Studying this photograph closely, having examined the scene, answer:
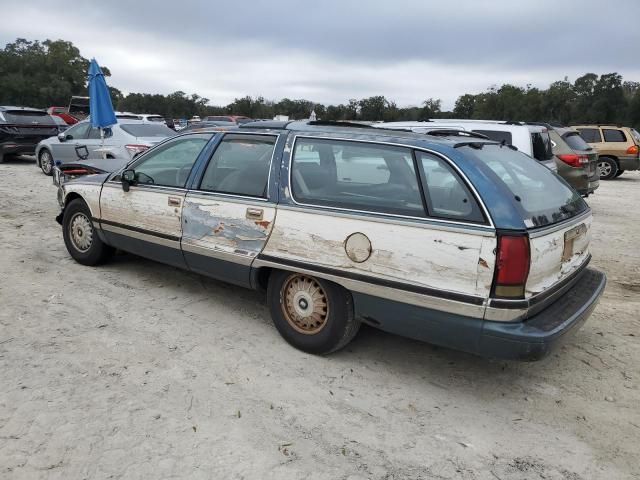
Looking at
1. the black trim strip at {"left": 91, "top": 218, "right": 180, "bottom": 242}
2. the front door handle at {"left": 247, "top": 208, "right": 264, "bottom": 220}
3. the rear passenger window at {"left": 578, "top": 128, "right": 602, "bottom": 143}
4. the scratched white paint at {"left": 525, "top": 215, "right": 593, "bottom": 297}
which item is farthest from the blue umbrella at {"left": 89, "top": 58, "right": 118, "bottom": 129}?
the rear passenger window at {"left": 578, "top": 128, "right": 602, "bottom": 143}

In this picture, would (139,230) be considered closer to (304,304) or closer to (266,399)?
(304,304)

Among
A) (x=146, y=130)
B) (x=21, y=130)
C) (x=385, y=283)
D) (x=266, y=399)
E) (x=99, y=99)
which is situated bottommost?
(x=266, y=399)

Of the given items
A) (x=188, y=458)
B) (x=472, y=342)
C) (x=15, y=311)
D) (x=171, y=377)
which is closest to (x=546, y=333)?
(x=472, y=342)

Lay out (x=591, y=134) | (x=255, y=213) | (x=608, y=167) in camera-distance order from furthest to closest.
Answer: (x=608, y=167) < (x=591, y=134) < (x=255, y=213)

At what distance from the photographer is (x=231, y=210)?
3.94 meters

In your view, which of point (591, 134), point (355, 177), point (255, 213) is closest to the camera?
point (355, 177)

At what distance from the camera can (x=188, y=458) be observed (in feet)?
8.46

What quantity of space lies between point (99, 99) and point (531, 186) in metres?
8.65

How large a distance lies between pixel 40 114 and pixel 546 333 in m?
16.2

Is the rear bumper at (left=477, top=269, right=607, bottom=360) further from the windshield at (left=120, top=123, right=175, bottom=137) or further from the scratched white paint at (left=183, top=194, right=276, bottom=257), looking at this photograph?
the windshield at (left=120, top=123, right=175, bottom=137)

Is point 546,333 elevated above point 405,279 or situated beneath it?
situated beneath

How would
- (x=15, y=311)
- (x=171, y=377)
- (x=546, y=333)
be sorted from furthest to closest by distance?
1. (x=15, y=311)
2. (x=171, y=377)
3. (x=546, y=333)

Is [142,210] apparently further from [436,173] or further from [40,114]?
[40,114]

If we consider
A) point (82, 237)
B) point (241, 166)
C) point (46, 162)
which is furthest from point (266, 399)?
point (46, 162)
